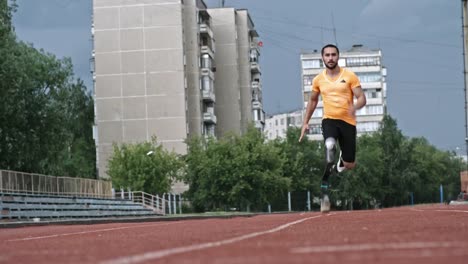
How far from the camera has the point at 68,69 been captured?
211ft

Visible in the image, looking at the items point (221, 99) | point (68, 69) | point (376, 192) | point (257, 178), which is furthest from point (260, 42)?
point (68, 69)

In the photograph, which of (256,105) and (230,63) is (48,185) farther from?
(256,105)

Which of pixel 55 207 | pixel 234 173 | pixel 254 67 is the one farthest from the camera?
pixel 254 67

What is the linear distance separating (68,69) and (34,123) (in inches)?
186

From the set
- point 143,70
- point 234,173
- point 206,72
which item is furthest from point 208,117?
point 234,173

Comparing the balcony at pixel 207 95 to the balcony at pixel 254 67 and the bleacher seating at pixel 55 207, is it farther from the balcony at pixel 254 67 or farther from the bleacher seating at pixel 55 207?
the bleacher seating at pixel 55 207

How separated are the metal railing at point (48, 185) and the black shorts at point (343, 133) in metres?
23.2

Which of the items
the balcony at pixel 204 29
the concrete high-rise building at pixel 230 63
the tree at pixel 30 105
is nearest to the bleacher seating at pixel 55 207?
the tree at pixel 30 105

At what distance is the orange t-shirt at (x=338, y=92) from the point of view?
14.5 metres

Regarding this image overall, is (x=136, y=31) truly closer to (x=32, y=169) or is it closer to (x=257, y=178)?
(x=257, y=178)

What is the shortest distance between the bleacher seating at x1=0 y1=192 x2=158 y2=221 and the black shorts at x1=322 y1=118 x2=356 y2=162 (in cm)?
1800

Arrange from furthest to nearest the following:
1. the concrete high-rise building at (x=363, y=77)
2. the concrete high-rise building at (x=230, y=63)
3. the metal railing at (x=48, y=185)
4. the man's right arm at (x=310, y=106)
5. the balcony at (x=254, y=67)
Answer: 1. the concrete high-rise building at (x=363, y=77)
2. the balcony at (x=254, y=67)
3. the concrete high-rise building at (x=230, y=63)
4. the metal railing at (x=48, y=185)
5. the man's right arm at (x=310, y=106)

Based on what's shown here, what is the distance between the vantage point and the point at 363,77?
156875 mm

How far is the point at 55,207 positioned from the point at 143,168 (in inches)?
1454
